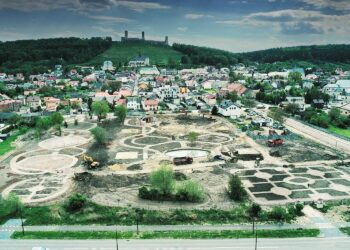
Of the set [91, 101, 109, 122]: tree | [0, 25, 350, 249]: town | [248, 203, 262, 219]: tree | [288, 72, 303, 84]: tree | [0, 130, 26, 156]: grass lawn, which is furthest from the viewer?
[288, 72, 303, 84]: tree

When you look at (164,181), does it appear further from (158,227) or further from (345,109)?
→ (345,109)

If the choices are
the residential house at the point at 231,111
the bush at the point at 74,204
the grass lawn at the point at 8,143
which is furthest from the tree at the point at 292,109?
the bush at the point at 74,204

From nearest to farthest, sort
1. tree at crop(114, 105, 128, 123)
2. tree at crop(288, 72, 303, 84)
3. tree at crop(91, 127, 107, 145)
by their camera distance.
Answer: tree at crop(91, 127, 107, 145) < tree at crop(114, 105, 128, 123) < tree at crop(288, 72, 303, 84)

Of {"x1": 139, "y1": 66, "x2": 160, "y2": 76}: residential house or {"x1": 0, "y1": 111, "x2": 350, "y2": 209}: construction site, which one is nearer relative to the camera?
{"x1": 0, "y1": 111, "x2": 350, "y2": 209}: construction site

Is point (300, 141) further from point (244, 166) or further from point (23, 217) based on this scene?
point (23, 217)

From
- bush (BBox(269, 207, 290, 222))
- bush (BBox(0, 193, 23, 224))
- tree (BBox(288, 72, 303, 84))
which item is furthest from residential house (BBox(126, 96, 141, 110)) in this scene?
bush (BBox(269, 207, 290, 222))

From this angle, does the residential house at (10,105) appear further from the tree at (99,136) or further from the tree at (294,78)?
the tree at (294,78)

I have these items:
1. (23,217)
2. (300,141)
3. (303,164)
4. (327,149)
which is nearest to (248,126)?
(300,141)

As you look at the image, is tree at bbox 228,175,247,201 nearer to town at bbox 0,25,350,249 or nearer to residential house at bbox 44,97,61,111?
town at bbox 0,25,350,249
